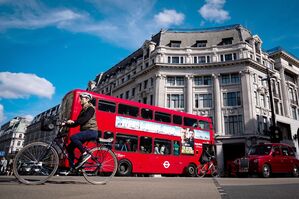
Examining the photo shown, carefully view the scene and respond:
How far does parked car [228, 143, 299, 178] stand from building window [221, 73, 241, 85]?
2220 centimetres

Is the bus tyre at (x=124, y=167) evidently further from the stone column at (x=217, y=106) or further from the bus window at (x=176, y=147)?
the stone column at (x=217, y=106)

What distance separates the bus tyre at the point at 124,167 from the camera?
12450 mm

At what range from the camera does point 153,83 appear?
122 feet

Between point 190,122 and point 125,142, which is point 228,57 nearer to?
point 190,122

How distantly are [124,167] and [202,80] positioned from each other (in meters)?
26.6

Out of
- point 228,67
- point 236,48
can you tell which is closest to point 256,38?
point 236,48

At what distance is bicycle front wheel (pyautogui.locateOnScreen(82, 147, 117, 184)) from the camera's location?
5.20 meters

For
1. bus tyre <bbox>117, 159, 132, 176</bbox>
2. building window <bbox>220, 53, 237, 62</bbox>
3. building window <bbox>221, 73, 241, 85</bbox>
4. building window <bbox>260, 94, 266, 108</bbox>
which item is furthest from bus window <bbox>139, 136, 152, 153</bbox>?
building window <bbox>260, 94, 266, 108</bbox>

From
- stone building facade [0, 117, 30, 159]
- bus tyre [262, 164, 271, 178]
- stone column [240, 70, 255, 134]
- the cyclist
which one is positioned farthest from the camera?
stone building facade [0, 117, 30, 159]

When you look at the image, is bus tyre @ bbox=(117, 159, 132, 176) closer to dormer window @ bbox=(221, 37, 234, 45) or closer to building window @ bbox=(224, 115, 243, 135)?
building window @ bbox=(224, 115, 243, 135)

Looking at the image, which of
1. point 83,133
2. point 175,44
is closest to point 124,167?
point 83,133

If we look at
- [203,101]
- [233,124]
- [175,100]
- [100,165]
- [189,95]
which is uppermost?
[189,95]

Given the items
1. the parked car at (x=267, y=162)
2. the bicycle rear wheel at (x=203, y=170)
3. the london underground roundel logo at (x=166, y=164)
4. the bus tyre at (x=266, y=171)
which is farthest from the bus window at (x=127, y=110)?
the bus tyre at (x=266, y=171)

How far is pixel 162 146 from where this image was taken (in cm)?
1426
